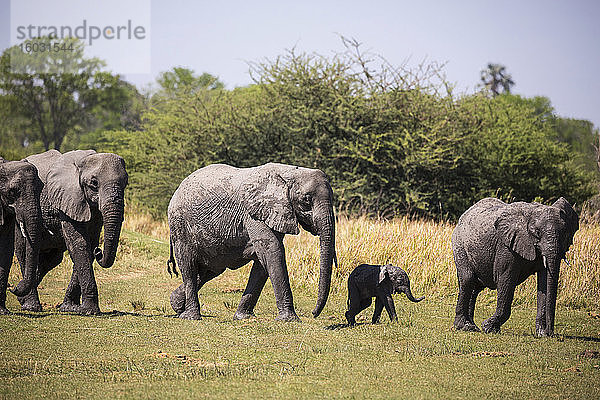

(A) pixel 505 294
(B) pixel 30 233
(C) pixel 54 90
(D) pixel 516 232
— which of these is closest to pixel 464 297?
(A) pixel 505 294

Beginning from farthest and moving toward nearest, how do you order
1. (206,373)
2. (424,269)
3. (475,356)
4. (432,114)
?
(432,114), (424,269), (475,356), (206,373)

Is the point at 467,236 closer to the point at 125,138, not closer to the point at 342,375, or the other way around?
the point at 342,375

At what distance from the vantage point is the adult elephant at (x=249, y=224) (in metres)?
10.4

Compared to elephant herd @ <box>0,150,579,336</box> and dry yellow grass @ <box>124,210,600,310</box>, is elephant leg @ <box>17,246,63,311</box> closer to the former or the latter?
elephant herd @ <box>0,150,579,336</box>

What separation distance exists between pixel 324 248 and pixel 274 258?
2.54ft

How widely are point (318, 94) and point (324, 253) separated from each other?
18.1 meters

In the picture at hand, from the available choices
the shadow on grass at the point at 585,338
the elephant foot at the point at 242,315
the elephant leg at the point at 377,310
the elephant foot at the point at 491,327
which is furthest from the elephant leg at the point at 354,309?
the shadow on grass at the point at 585,338

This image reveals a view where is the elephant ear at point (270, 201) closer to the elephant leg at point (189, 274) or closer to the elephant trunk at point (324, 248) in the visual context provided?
the elephant trunk at point (324, 248)

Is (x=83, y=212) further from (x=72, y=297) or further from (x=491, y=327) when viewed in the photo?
(x=491, y=327)

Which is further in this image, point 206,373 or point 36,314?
point 36,314

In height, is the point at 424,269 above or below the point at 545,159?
below

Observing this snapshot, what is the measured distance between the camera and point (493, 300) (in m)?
14.3

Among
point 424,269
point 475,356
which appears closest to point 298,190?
point 475,356

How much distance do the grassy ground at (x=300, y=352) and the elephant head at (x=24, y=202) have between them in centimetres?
96
